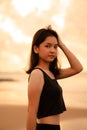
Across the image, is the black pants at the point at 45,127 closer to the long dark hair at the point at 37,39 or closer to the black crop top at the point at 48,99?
the black crop top at the point at 48,99

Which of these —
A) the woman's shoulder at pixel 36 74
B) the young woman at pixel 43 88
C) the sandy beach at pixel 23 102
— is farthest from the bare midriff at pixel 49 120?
the sandy beach at pixel 23 102

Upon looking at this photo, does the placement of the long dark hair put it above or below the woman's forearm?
above

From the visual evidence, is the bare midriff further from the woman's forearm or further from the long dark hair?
the long dark hair

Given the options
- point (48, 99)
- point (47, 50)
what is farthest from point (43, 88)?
point (47, 50)

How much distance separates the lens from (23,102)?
2271mm

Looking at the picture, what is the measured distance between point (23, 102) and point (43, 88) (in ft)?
4.02

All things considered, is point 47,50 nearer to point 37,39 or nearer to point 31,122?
point 37,39

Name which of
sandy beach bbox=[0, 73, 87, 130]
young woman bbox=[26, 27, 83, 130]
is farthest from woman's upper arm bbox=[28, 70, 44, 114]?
sandy beach bbox=[0, 73, 87, 130]

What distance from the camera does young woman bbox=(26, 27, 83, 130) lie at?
1039 millimetres

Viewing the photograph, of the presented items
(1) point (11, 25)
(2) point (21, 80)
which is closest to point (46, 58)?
(2) point (21, 80)

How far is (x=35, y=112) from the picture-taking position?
1.04 m

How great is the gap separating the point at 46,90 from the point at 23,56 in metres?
1.26

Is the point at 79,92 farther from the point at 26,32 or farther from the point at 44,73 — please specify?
the point at 44,73

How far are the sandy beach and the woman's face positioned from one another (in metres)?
1.08
